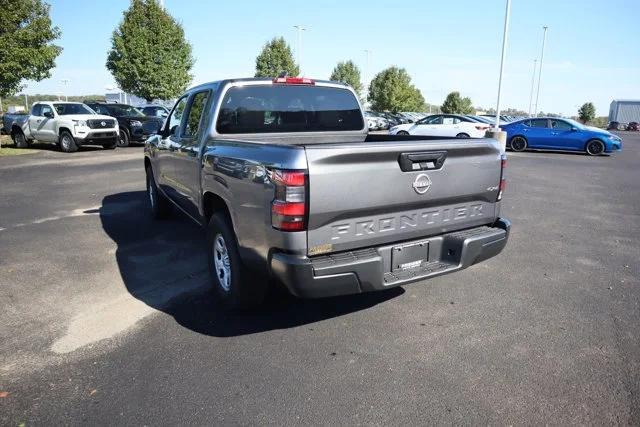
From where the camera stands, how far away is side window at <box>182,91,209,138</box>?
4680 millimetres

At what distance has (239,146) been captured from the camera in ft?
11.7

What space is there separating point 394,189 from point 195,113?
257 centimetres

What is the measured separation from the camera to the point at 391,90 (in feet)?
176

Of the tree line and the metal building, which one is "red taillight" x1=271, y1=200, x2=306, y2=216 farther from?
the metal building

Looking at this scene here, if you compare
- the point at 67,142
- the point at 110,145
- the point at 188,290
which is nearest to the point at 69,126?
the point at 67,142

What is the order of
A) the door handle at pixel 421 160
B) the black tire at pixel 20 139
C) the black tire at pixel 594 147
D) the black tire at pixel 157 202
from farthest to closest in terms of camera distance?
1. the black tire at pixel 20 139
2. the black tire at pixel 594 147
3. the black tire at pixel 157 202
4. the door handle at pixel 421 160

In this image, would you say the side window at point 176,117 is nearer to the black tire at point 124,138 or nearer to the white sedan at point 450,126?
the black tire at point 124,138

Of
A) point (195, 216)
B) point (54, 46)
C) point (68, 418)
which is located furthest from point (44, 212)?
point (54, 46)

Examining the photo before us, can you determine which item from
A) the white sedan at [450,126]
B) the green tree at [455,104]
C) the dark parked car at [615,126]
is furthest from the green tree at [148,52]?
the dark parked car at [615,126]

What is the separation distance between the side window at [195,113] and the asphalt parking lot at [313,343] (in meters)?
1.45

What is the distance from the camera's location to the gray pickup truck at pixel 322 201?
3.00 m

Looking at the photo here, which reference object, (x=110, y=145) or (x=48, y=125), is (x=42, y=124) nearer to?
(x=48, y=125)

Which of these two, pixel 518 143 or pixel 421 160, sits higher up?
pixel 421 160

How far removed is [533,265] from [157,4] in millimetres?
30017
